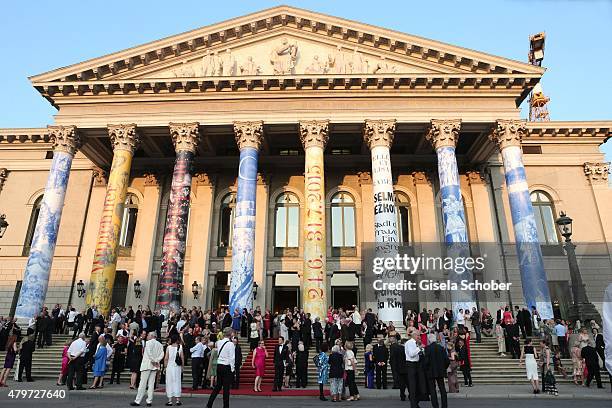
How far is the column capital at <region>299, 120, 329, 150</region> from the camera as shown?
21.2 m

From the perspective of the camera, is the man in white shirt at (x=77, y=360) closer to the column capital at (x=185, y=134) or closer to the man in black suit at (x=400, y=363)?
the man in black suit at (x=400, y=363)

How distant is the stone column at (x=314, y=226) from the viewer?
18.5 metres

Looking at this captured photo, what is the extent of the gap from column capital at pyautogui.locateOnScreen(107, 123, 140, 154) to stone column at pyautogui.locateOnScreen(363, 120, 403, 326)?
1189 centimetres

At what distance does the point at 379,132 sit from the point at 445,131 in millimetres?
3295

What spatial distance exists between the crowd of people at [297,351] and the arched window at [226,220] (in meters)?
7.61

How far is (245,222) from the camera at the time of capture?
64.7ft

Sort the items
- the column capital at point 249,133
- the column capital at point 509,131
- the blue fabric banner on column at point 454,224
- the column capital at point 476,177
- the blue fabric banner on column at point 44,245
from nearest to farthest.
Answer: the blue fabric banner on column at point 454,224
the blue fabric banner on column at point 44,245
the column capital at point 509,131
the column capital at point 249,133
the column capital at point 476,177

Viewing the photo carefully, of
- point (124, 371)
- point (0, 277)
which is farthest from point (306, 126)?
point (0, 277)

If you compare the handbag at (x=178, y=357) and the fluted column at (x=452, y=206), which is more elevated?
the fluted column at (x=452, y=206)

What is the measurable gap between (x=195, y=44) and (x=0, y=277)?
1759 centimetres

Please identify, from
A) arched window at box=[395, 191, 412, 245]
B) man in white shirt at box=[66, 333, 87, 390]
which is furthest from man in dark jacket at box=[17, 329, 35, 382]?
arched window at box=[395, 191, 412, 245]

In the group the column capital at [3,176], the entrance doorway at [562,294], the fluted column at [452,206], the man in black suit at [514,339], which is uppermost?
the column capital at [3,176]

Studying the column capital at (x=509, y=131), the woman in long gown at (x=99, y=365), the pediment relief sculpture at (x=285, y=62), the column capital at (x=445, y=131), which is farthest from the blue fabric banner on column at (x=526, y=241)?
the woman in long gown at (x=99, y=365)

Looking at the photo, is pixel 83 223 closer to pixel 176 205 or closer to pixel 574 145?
pixel 176 205
